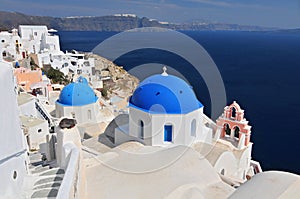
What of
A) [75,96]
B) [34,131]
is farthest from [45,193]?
[75,96]

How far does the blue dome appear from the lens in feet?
33.1

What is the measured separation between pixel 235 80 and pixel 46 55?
3778cm

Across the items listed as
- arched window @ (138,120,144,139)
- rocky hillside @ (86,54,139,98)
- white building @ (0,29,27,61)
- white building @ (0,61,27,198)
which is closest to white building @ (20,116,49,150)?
arched window @ (138,120,144,139)

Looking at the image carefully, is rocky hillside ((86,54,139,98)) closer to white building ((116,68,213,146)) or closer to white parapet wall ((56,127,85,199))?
white building ((116,68,213,146))

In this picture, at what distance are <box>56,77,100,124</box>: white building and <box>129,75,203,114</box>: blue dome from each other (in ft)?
22.0

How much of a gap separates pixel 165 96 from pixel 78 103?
8.04 meters

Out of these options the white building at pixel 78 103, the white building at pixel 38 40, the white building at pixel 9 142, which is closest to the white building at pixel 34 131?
the white building at pixel 78 103

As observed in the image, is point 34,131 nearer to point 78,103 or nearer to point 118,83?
point 78,103

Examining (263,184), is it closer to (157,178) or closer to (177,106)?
(157,178)

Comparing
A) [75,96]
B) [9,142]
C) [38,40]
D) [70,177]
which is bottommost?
[75,96]

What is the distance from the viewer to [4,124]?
3994 mm

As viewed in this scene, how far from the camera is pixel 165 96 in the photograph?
10.1 meters

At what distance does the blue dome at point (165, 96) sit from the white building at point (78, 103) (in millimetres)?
6706

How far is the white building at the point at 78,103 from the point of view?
1617cm
